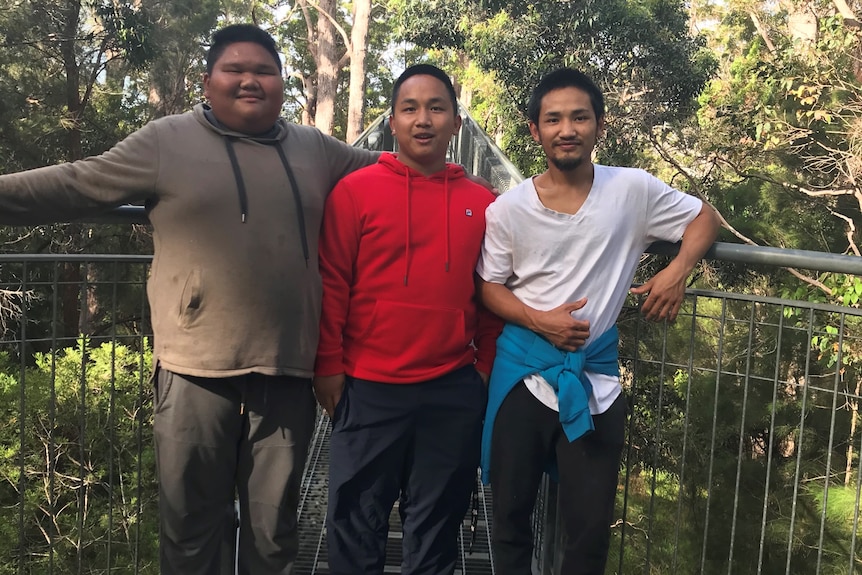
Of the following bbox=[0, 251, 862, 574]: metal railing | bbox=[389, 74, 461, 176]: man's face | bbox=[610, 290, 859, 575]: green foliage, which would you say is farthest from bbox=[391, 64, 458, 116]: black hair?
Result: bbox=[610, 290, 859, 575]: green foliage

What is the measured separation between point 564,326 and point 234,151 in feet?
3.50

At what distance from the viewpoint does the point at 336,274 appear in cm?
210

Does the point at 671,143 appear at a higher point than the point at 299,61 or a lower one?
lower

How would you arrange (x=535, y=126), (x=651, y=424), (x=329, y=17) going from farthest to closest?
1. (x=329, y=17)
2. (x=651, y=424)
3. (x=535, y=126)

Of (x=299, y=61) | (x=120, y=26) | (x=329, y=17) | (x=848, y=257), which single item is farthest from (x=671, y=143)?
(x=299, y=61)

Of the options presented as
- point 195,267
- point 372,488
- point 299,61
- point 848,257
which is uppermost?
point 299,61

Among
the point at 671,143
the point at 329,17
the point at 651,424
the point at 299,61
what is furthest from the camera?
the point at 299,61

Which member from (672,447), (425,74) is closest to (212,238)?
(425,74)

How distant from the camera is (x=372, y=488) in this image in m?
2.12

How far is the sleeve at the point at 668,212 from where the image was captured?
2178 millimetres

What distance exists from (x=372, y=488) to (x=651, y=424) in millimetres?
8824

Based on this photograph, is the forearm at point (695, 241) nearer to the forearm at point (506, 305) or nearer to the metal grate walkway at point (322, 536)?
the forearm at point (506, 305)

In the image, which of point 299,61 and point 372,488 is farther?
point 299,61

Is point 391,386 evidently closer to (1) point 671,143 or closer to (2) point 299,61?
(1) point 671,143
